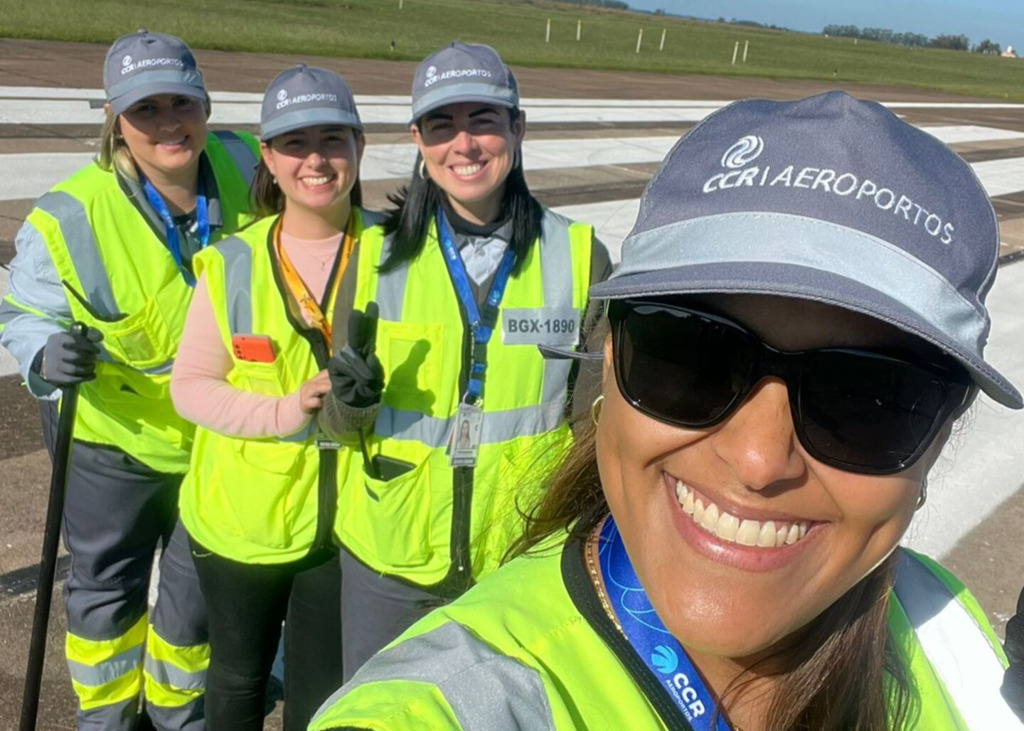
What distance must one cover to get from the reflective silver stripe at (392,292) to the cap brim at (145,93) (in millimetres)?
1227

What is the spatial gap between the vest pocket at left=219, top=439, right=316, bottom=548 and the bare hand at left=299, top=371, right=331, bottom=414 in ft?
0.50

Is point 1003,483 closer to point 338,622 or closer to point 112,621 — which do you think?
point 338,622

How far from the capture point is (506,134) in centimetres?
307

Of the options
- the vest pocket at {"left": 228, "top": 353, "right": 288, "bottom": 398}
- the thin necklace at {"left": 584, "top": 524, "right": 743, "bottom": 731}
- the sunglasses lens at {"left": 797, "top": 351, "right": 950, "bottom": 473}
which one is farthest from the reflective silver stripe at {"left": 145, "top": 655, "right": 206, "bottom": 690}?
the sunglasses lens at {"left": 797, "top": 351, "right": 950, "bottom": 473}

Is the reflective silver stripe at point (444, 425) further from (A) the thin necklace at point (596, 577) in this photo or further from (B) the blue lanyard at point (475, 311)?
(A) the thin necklace at point (596, 577)

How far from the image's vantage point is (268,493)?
2.69 meters

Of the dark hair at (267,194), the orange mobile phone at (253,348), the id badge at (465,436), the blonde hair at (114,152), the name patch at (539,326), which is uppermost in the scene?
the blonde hair at (114,152)

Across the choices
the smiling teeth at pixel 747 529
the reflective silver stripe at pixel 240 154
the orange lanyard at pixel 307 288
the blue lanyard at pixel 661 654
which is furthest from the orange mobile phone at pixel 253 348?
the smiling teeth at pixel 747 529

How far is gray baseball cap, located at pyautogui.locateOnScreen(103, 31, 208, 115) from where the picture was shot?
3303mm

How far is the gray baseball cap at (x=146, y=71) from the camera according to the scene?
330 centimetres

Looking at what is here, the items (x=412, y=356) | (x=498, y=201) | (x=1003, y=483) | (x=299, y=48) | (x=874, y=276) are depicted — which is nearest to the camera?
(x=874, y=276)

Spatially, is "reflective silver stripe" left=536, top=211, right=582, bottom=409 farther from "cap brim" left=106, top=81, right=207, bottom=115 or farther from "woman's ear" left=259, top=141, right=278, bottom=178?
"cap brim" left=106, top=81, right=207, bottom=115

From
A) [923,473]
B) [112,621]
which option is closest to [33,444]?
[112,621]

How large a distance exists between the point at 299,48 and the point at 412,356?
75.7ft
